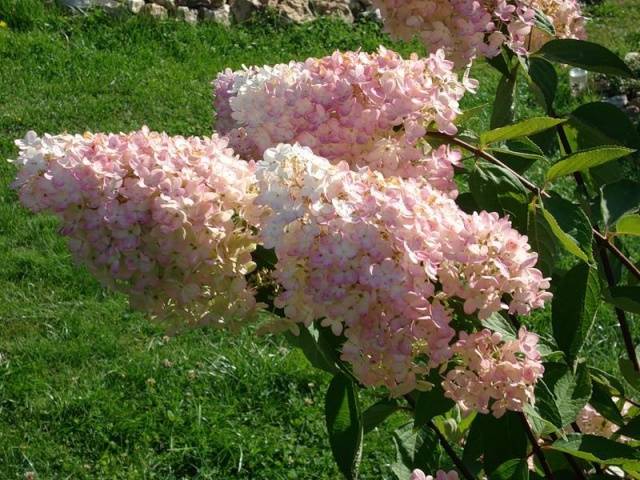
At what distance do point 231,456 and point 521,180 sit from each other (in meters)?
1.82

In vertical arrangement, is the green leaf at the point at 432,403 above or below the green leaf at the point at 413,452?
above

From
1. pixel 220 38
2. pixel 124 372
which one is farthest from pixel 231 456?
pixel 220 38

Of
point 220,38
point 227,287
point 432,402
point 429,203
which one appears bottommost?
point 220,38

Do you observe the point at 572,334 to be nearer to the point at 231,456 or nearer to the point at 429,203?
the point at 429,203

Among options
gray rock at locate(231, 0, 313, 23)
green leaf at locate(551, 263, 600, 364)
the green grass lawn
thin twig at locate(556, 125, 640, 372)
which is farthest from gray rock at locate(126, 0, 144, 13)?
green leaf at locate(551, 263, 600, 364)

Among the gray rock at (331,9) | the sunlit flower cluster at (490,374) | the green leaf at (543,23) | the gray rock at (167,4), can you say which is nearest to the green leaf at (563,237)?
the sunlit flower cluster at (490,374)

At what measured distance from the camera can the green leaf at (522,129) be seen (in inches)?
52.8

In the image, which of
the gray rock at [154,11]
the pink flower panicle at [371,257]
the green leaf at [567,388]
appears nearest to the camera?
the pink flower panicle at [371,257]

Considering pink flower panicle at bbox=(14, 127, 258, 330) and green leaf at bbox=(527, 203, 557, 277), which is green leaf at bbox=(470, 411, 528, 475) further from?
pink flower panicle at bbox=(14, 127, 258, 330)

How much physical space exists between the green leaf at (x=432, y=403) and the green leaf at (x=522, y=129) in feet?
1.03

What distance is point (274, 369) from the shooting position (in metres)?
3.35

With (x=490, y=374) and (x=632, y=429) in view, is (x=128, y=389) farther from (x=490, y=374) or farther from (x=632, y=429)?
(x=490, y=374)

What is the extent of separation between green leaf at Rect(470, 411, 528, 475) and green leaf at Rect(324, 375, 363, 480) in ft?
0.55

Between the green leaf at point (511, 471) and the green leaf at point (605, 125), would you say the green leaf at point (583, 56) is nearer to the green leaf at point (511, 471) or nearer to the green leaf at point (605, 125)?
the green leaf at point (605, 125)
